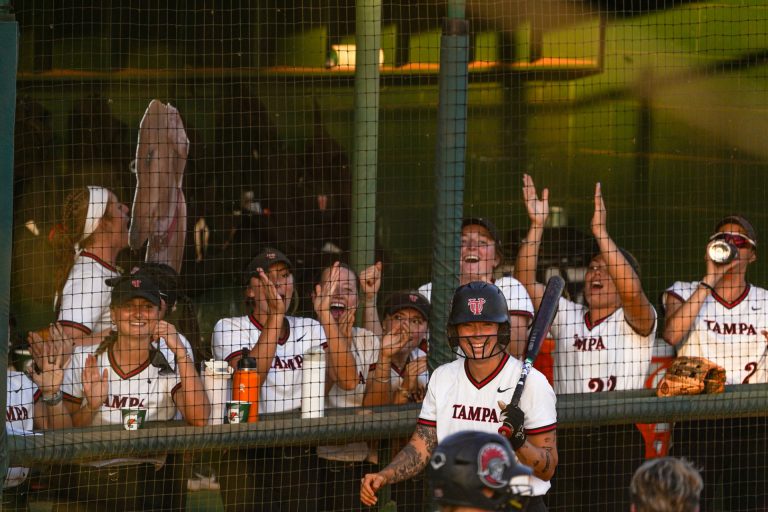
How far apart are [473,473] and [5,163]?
7.25 ft

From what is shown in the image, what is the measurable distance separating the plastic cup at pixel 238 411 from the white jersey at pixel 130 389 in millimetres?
242

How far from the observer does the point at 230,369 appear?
426 cm

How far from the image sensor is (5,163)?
391cm

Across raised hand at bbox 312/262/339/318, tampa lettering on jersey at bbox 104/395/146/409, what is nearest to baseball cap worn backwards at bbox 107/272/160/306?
tampa lettering on jersey at bbox 104/395/146/409

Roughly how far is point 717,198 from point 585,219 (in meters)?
0.79

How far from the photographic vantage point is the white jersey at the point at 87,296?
4.77m

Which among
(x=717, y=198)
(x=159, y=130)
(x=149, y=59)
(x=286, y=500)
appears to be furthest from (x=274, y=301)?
(x=717, y=198)

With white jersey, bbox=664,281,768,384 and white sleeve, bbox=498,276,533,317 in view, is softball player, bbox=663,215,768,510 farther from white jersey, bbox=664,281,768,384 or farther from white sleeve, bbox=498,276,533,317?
white sleeve, bbox=498,276,533,317

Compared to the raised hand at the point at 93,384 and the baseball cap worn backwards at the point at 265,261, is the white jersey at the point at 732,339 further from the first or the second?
the raised hand at the point at 93,384

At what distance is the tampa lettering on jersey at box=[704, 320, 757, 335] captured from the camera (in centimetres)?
502

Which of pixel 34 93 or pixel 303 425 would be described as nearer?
pixel 303 425

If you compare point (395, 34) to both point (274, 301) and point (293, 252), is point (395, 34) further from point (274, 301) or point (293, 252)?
point (274, 301)

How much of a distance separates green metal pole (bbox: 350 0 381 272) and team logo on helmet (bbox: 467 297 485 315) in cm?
125

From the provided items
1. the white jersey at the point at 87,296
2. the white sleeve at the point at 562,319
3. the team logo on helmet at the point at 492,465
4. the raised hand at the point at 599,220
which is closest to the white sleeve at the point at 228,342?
the white jersey at the point at 87,296
